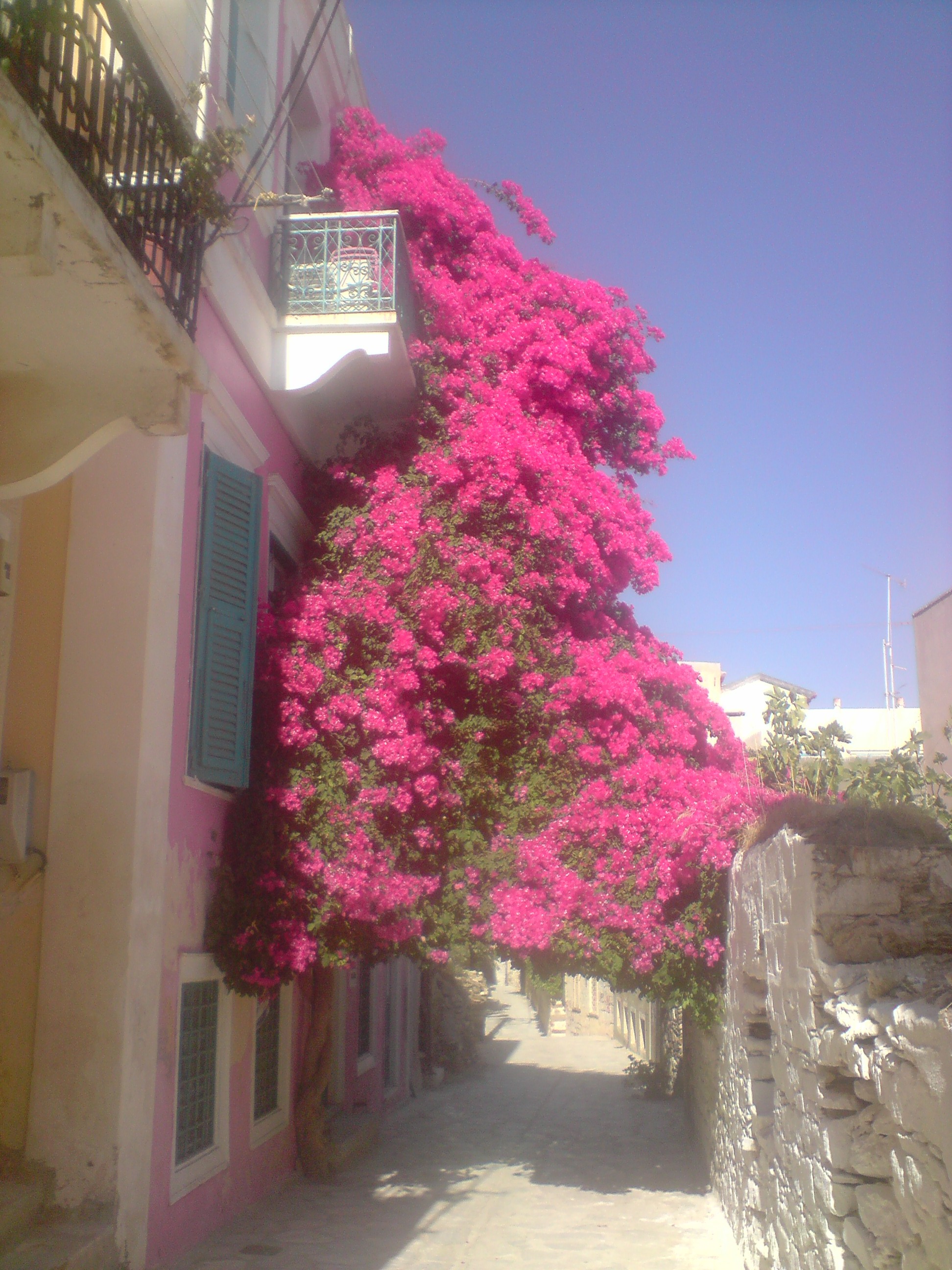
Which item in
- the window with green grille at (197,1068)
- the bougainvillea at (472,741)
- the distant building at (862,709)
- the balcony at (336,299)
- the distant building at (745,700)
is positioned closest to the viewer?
the window with green grille at (197,1068)

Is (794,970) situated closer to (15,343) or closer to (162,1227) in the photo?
(162,1227)

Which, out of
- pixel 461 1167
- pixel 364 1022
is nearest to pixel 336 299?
pixel 461 1167

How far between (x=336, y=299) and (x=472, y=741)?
3.85m

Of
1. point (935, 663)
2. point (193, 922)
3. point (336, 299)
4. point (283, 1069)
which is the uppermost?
point (336, 299)

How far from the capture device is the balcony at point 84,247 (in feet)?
11.9

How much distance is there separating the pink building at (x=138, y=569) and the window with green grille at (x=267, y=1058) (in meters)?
0.03

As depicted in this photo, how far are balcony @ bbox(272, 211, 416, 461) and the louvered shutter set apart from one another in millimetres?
1427

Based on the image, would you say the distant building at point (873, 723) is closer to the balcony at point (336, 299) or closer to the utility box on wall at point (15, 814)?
the balcony at point (336, 299)

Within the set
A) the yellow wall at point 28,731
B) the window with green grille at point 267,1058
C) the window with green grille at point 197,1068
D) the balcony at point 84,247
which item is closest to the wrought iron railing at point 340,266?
the balcony at point 84,247

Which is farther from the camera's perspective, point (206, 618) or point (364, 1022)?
point (364, 1022)

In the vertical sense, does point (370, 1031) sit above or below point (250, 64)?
below

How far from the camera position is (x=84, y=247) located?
3.93 m

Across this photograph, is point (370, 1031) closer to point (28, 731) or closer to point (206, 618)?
point (206, 618)

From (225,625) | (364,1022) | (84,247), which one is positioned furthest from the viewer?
(364,1022)
